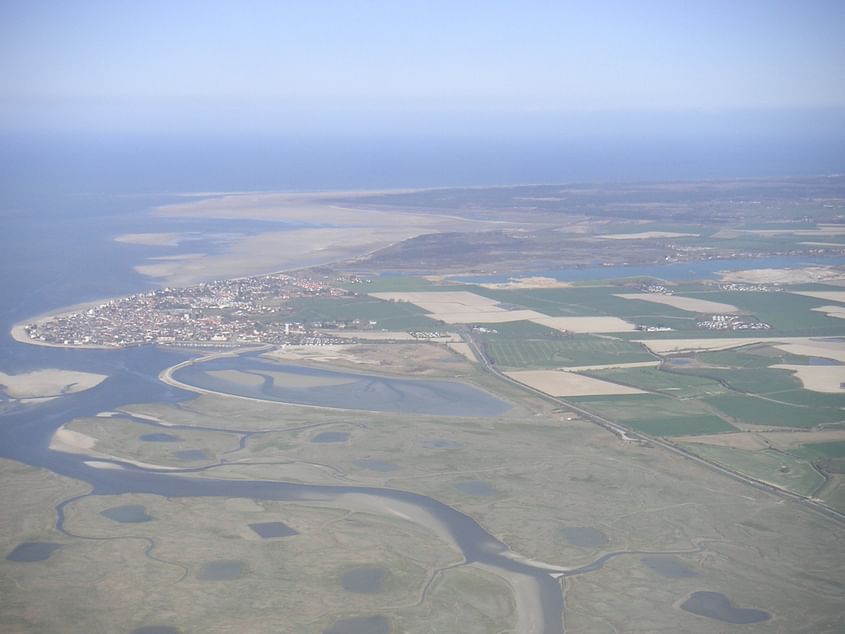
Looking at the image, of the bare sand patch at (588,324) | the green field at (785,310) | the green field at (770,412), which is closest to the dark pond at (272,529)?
the green field at (770,412)

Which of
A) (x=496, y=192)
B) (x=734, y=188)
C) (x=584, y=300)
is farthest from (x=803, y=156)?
(x=584, y=300)

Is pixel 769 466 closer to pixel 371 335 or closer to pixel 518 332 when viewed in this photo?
pixel 518 332

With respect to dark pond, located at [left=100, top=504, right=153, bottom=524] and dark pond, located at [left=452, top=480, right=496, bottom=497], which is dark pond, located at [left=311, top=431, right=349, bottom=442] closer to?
dark pond, located at [left=452, top=480, right=496, bottom=497]

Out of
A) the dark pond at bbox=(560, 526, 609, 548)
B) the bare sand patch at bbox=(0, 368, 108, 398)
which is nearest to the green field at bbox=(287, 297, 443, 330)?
the bare sand patch at bbox=(0, 368, 108, 398)

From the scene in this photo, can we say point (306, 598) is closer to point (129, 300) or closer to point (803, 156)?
point (129, 300)

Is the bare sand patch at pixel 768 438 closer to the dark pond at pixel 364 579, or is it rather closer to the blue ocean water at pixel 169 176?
the dark pond at pixel 364 579

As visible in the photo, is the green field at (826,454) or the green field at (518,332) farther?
the green field at (518,332)
